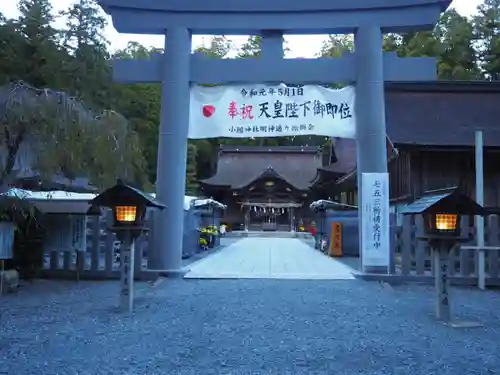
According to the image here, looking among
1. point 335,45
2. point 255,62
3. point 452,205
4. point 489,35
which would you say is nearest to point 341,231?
point 255,62

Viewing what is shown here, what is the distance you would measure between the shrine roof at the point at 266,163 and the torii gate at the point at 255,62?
2368 cm

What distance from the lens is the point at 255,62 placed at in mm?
10688

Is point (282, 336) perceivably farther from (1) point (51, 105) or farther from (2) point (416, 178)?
(2) point (416, 178)

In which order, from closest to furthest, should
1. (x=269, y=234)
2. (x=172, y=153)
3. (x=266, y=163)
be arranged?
1. (x=172, y=153)
2. (x=269, y=234)
3. (x=266, y=163)

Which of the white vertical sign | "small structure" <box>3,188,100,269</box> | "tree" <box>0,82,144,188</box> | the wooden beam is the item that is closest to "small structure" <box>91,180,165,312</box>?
"tree" <box>0,82,144,188</box>

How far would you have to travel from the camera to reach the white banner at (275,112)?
10.7 meters

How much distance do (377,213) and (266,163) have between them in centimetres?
2931

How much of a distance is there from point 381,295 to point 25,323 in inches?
210

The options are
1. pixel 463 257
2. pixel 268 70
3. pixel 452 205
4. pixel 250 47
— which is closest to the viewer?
pixel 452 205

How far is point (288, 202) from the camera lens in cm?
3425

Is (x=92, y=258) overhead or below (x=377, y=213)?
below

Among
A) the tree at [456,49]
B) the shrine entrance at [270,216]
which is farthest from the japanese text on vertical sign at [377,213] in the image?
the tree at [456,49]

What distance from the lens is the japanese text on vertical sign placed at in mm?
9844

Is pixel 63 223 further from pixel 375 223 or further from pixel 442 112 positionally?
pixel 442 112
